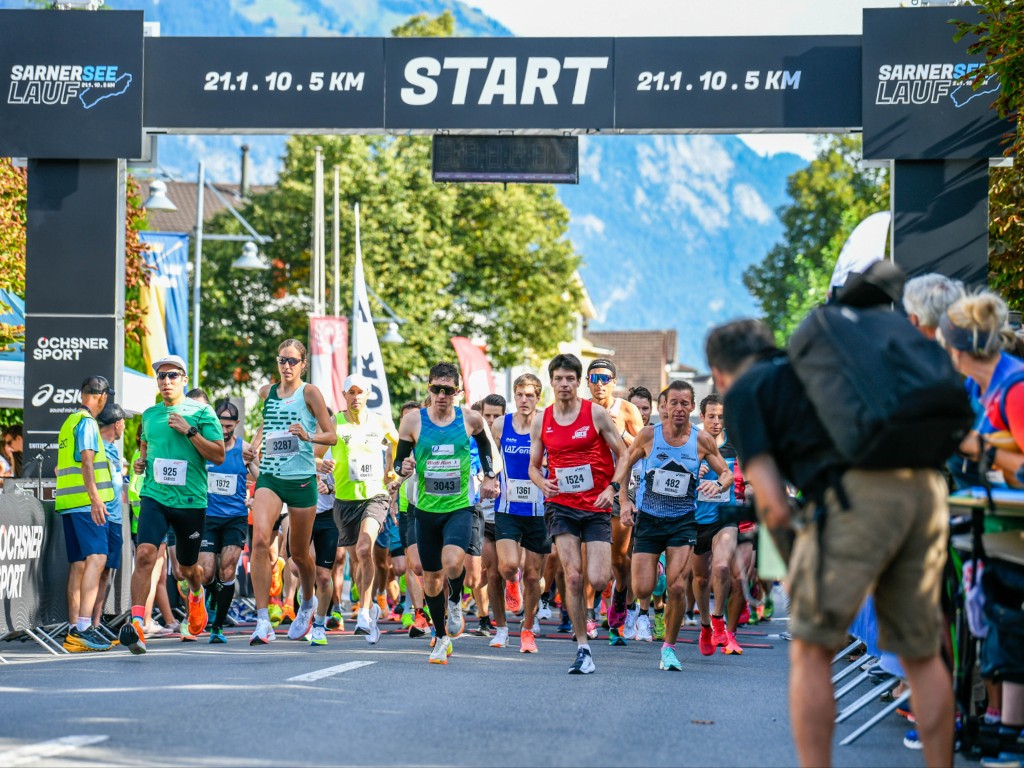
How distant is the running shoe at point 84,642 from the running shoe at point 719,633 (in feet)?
17.3

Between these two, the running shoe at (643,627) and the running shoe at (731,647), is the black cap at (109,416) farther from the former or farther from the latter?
→ the running shoe at (731,647)

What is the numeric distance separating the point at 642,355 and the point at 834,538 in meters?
130

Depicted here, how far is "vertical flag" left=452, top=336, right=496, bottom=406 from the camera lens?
84.8 ft

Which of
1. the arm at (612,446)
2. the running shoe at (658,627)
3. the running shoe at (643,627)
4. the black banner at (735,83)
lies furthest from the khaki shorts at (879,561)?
the black banner at (735,83)

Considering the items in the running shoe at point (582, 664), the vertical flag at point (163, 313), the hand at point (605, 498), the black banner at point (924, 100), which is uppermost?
the black banner at point (924, 100)

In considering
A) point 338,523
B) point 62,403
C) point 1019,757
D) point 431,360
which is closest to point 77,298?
point 62,403

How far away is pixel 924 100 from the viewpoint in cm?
1574

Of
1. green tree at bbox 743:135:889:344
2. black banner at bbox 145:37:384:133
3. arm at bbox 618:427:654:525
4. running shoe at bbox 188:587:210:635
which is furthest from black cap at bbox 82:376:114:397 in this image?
green tree at bbox 743:135:889:344

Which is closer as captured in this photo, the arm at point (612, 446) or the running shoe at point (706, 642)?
the arm at point (612, 446)

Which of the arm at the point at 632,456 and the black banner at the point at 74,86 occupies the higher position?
the black banner at the point at 74,86

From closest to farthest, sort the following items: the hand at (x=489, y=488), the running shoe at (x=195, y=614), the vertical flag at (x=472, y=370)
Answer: the hand at (x=489, y=488) < the running shoe at (x=195, y=614) < the vertical flag at (x=472, y=370)

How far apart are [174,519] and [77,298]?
4406 mm

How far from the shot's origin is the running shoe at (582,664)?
1103cm

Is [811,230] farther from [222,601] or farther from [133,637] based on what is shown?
[133,637]
